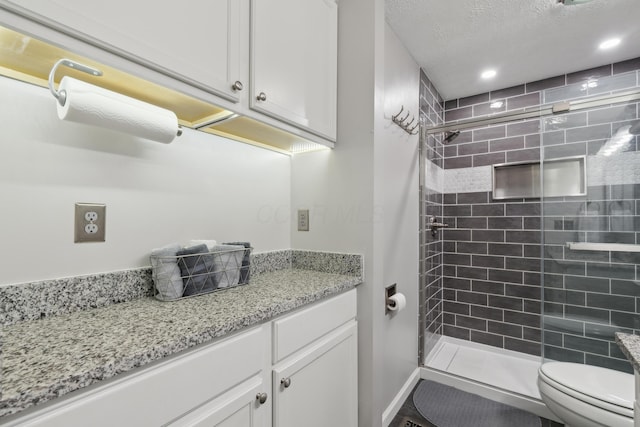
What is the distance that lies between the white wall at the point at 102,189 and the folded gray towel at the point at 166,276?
0.38ft

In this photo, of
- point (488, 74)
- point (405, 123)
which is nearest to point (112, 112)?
point (405, 123)

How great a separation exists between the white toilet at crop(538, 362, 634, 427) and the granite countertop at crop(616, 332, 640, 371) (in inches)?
31.5

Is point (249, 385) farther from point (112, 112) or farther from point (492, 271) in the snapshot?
point (492, 271)

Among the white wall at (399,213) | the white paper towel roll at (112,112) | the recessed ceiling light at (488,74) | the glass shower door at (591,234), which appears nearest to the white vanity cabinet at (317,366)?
the white wall at (399,213)

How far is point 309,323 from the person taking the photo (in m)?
1.03

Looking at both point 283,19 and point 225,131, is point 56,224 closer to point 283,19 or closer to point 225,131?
point 225,131

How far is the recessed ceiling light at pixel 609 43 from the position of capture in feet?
6.16

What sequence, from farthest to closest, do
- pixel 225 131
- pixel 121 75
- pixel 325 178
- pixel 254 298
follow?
pixel 325 178
pixel 225 131
pixel 254 298
pixel 121 75

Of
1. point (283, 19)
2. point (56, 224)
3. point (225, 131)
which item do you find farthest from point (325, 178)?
point (56, 224)

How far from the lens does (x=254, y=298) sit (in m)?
0.97

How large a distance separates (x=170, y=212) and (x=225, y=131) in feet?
1.37

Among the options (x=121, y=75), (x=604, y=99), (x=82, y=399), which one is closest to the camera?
(x=82, y=399)

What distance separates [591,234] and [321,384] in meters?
1.86

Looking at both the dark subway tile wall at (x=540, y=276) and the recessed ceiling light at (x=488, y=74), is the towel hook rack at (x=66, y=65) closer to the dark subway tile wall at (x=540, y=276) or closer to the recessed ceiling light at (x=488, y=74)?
the dark subway tile wall at (x=540, y=276)
